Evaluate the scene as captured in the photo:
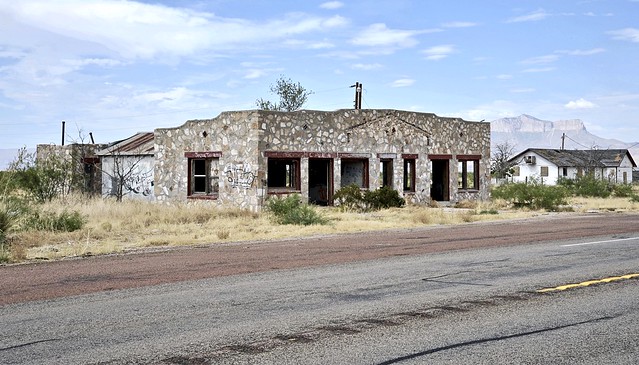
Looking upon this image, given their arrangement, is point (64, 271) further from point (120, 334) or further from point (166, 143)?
point (166, 143)

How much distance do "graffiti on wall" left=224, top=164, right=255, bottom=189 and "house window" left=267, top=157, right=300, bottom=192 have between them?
108cm

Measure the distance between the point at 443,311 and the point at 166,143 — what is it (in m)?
28.6

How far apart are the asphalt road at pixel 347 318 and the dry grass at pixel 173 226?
5134 millimetres

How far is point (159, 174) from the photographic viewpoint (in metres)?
36.2

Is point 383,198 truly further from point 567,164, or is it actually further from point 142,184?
point 567,164

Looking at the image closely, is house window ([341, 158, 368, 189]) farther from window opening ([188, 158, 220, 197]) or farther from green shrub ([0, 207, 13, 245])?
green shrub ([0, 207, 13, 245])

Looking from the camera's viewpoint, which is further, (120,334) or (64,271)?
(64,271)

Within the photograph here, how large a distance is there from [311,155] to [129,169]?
1151cm

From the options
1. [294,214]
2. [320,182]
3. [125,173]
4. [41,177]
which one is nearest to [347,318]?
[294,214]

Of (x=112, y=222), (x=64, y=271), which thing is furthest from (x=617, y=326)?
(x=112, y=222)

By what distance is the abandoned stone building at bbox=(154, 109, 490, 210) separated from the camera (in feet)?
104

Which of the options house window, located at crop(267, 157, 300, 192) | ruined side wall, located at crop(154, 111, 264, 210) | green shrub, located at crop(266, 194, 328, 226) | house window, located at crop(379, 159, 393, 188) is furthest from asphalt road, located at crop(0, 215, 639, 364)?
house window, located at crop(379, 159, 393, 188)

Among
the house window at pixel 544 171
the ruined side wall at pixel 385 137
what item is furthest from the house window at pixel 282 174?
the house window at pixel 544 171

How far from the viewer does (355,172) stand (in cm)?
3594
